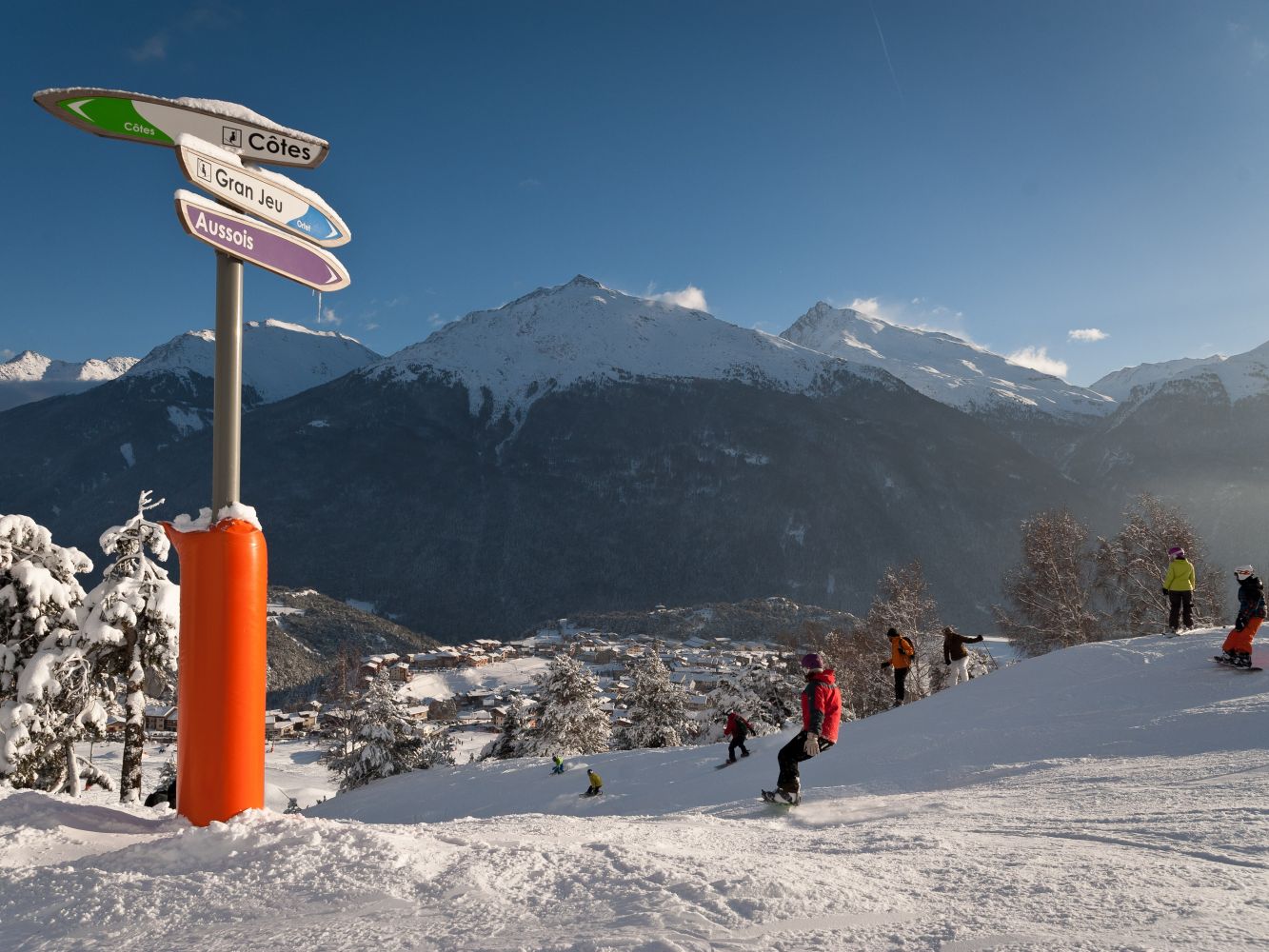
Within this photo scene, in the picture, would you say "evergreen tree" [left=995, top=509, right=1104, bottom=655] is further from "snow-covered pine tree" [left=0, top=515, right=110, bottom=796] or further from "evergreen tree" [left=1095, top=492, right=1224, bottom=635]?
"snow-covered pine tree" [left=0, top=515, right=110, bottom=796]

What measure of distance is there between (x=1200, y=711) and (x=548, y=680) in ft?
92.3

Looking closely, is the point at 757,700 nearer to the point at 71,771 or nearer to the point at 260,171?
the point at 71,771

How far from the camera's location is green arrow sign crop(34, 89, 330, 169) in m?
5.71

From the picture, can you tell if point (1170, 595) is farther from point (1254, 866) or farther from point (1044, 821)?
point (1254, 866)

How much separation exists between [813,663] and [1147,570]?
35.4m

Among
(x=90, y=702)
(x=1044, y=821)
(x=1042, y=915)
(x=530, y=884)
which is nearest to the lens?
(x=1042, y=915)

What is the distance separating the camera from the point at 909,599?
39.3 metres

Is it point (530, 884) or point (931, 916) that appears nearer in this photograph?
point (931, 916)

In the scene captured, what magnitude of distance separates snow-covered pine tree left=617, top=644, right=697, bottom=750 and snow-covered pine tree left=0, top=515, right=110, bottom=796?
797 inches

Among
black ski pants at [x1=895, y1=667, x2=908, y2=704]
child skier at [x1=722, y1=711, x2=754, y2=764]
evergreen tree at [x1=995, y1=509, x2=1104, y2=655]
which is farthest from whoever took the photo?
evergreen tree at [x1=995, y1=509, x2=1104, y2=655]

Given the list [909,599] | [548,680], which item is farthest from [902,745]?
[909,599]

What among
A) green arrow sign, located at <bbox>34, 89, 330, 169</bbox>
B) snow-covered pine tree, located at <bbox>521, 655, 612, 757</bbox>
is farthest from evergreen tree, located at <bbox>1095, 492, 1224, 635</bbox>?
green arrow sign, located at <bbox>34, 89, 330, 169</bbox>

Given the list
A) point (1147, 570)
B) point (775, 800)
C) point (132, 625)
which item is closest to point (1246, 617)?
point (775, 800)

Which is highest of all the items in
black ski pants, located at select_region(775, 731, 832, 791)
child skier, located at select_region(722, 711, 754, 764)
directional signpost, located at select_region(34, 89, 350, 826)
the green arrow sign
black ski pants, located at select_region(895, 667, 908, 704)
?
the green arrow sign
